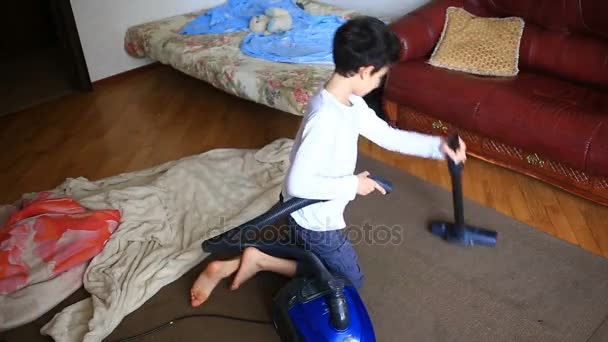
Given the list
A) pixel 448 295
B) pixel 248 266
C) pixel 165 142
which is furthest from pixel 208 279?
pixel 165 142

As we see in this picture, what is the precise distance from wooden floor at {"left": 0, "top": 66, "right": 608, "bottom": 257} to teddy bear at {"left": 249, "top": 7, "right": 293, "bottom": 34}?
471 mm

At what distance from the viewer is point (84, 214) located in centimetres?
205

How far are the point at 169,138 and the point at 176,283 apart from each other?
1.19 m

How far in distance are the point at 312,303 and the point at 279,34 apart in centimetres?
219

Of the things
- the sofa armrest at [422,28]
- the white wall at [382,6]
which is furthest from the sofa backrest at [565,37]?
the white wall at [382,6]

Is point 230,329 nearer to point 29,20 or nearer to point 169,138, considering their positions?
point 169,138

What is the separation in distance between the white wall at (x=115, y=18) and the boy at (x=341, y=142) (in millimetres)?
2017

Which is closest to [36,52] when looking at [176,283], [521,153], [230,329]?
[176,283]

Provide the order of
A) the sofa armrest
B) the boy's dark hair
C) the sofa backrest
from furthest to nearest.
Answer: the sofa armrest < the sofa backrest < the boy's dark hair

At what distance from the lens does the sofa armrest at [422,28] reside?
2672 millimetres

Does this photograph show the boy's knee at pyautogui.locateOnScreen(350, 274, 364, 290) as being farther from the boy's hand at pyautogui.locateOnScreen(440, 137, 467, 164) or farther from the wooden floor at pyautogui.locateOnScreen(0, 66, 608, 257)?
the wooden floor at pyautogui.locateOnScreen(0, 66, 608, 257)

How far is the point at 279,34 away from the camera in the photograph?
332cm

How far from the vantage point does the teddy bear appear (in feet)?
10.9

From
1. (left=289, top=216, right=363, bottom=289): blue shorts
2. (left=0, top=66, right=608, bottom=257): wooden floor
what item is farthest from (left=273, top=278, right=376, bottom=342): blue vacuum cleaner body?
(left=0, top=66, right=608, bottom=257): wooden floor
